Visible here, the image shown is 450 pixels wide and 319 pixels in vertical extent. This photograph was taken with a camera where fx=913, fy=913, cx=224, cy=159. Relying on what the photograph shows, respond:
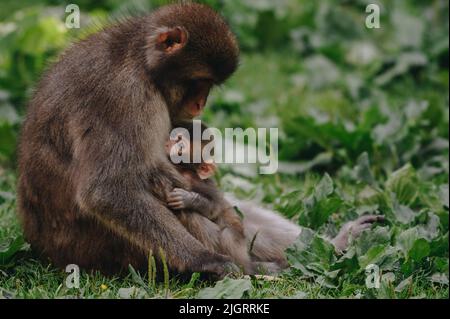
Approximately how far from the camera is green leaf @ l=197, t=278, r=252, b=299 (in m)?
5.50

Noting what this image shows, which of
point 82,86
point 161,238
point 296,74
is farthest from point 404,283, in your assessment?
point 296,74

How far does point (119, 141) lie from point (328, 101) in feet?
16.1

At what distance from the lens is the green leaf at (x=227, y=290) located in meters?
5.50

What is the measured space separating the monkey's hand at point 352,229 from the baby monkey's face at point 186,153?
106 cm

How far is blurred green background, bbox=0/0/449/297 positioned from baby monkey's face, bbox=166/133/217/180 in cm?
59

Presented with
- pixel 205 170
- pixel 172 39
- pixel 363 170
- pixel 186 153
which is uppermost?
pixel 172 39

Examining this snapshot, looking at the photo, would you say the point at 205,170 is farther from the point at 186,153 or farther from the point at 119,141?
the point at 119,141

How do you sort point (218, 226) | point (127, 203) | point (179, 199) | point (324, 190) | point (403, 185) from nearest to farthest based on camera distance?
point (127, 203) < point (179, 199) < point (218, 226) < point (324, 190) < point (403, 185)

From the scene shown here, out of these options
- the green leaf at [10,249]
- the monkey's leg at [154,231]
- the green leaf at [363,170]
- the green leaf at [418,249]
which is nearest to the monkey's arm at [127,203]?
the monkey's leg at [154,231]

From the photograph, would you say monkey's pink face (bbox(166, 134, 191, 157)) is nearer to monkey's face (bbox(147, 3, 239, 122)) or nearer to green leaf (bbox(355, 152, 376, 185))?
monkey's face (bbox(147, 3, 239, 122))

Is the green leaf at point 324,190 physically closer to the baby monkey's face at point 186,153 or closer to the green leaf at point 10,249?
the baby monkey's face at point 186,153

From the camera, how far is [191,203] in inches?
234

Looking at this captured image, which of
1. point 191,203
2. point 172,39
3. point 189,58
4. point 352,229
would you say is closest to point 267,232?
point 352,229
